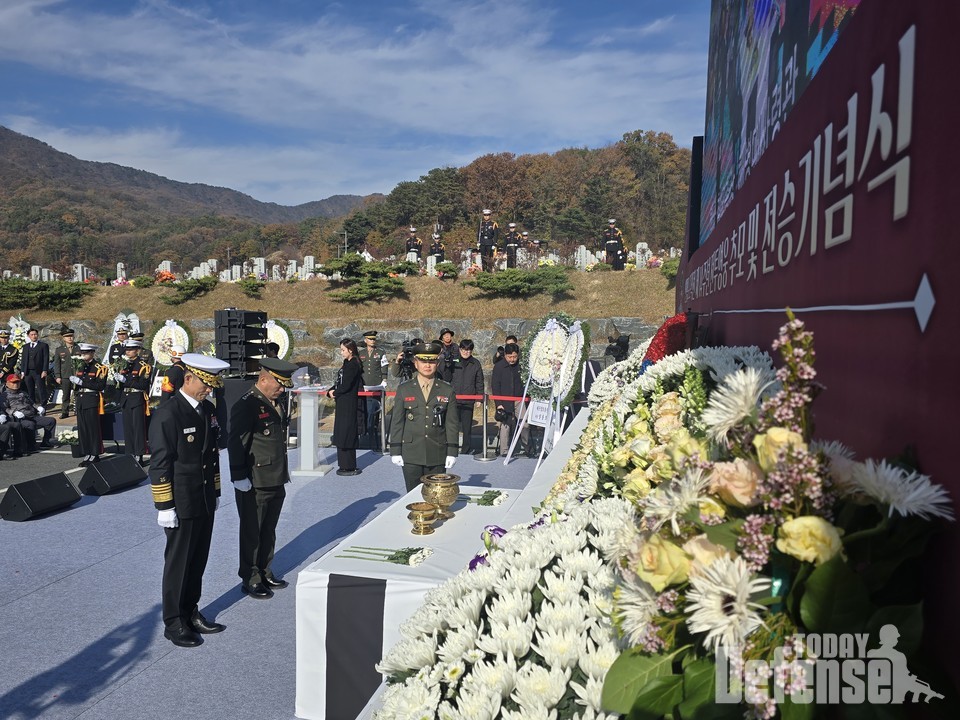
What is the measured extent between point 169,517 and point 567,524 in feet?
10.8

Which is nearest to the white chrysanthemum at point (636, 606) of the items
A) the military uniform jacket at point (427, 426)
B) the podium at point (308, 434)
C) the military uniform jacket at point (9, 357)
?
the military uniform jacket at point (427, 426)

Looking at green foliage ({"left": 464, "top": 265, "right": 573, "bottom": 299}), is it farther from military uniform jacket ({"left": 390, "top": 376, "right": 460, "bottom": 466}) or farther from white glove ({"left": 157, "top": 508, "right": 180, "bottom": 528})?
white glove ({"left": 157, "top": 508, "right": 180, "bottom": 528})

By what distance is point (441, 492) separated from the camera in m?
4.46

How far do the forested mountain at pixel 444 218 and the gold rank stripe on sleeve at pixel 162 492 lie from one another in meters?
42.6

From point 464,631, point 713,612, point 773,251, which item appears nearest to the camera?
point 713,612

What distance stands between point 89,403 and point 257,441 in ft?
21.8

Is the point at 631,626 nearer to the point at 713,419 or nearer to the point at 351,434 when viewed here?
the point at 713,419

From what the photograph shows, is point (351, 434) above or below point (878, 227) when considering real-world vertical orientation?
below

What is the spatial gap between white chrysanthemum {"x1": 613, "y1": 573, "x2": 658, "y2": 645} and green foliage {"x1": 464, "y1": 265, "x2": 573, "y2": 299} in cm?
2318

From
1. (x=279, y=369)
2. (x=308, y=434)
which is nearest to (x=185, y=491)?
(x=279, y=369)

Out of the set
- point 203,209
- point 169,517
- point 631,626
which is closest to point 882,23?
point 631,626

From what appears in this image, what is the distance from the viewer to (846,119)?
147 centimetres

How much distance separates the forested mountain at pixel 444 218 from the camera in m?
51.3

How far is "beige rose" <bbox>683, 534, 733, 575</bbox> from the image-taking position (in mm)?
1041
